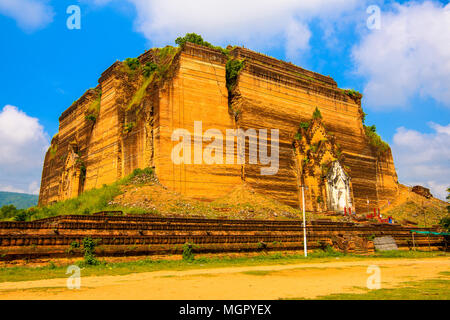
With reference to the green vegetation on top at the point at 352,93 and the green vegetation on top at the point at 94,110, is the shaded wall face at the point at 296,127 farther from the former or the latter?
the green vegetation on top at the point at 94,110

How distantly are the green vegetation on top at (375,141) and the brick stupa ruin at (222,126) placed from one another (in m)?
0.50

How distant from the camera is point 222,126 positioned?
113ft

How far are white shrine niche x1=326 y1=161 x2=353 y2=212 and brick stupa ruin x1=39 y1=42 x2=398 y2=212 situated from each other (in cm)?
10

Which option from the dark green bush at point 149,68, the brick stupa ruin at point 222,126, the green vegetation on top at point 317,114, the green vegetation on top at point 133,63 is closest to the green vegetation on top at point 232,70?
the brick stupa ruin at point 222,126

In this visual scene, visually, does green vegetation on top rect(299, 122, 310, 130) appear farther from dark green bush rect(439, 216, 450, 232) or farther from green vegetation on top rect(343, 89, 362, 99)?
dark green bush rect(439, 216, 450, 232)

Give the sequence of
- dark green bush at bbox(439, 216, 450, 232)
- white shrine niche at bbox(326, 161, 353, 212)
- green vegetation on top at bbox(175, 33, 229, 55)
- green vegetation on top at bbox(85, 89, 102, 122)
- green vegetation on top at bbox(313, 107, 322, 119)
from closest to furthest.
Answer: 1. dark green bush at bbox(439, 216, 450, 232)
2. green vegetation on top at bbox(175, 33, 229, 55)
3. white shrine niche at bbox(326, 161, 353, 212)
4. green vegetation on top at bbox(313, 107, 322, 119)
5. green vegetation on top at bbox(85, 89, 102, 122)

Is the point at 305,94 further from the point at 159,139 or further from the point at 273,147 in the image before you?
the point at 159,139

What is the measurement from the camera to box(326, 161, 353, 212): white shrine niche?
42219 mm

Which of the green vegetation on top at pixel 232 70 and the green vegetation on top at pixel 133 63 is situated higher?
the green vegetation on top at pixel 133 63

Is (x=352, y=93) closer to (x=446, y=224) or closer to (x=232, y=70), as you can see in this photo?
(x=232, y=70)

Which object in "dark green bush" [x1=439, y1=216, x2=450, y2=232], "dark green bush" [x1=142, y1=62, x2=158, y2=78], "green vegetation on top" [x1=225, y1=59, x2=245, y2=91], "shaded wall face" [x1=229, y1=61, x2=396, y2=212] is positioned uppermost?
"dark green bush" [x1=142, y1=62, x2=158, y2=78]

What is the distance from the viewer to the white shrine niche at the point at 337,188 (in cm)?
4222

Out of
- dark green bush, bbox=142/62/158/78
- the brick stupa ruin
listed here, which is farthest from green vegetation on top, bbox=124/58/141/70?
dark green bush, bbox=142/62/158/78

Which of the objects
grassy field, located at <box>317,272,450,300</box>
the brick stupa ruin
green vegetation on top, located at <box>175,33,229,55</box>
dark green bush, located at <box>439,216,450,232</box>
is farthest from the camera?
green vegetation on top, located at <box>175,33,229,55</box>
